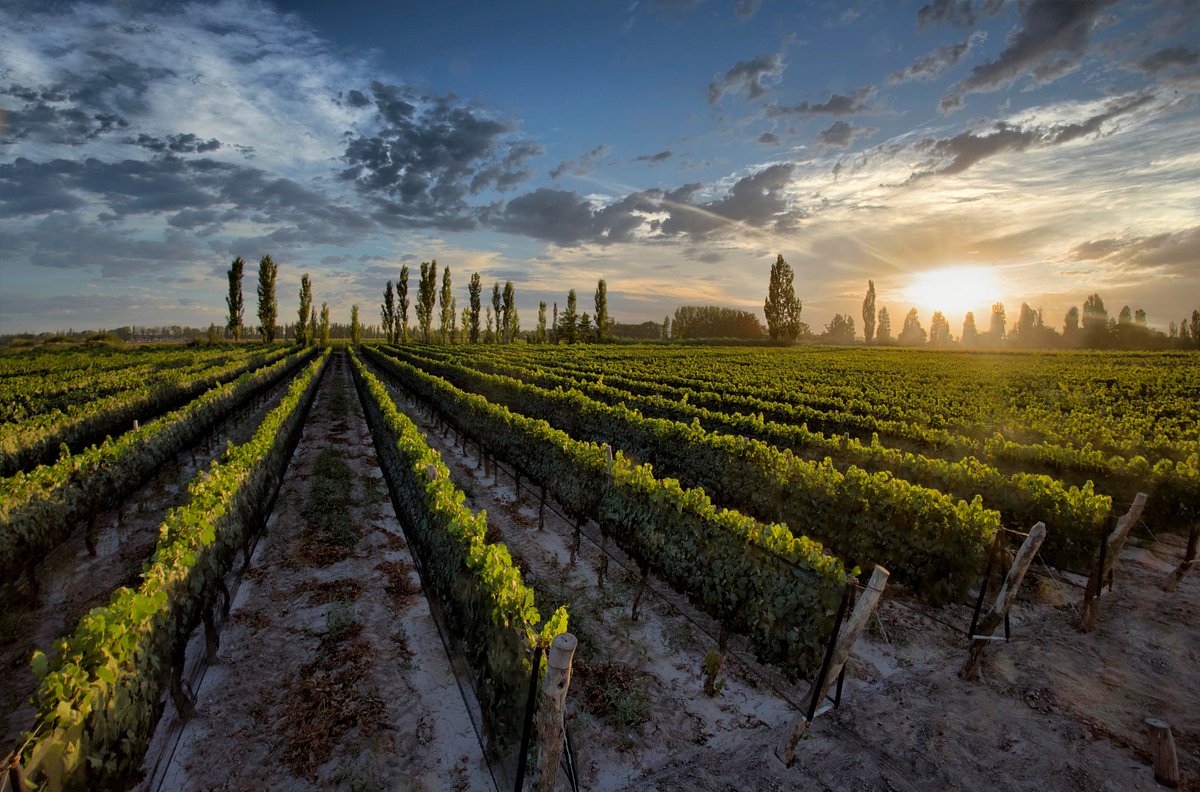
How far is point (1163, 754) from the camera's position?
551cm

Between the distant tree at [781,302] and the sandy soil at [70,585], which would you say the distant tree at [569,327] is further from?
the sandy soil at [70,585]

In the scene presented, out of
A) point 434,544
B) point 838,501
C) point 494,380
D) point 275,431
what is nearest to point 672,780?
point 434,544

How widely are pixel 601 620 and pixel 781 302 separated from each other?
96489 millimetres

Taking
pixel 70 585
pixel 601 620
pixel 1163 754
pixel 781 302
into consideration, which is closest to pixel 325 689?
pixel 601 620

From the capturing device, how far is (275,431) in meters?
14.8

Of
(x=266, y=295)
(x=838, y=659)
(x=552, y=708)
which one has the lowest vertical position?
(x=838, y=659)

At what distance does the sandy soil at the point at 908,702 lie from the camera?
19.0 feet

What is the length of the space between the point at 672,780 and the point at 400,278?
128695 mm

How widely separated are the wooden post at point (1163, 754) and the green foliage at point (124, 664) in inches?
412

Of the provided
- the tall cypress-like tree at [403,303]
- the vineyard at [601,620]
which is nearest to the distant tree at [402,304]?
the tall cypress-like tree at [403,303]

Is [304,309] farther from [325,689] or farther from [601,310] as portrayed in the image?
[325,689]

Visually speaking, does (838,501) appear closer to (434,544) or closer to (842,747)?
(842,747)

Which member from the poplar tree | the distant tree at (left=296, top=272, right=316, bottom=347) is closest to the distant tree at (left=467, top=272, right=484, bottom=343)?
the poplar tree

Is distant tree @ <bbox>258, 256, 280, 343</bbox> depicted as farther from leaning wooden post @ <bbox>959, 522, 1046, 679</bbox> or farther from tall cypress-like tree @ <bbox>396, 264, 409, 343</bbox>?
leaning wooden post @ <bbox>959, 522, 1046, 679</bbox>
